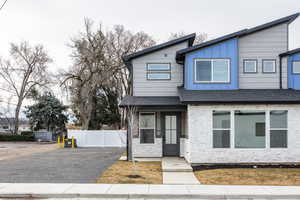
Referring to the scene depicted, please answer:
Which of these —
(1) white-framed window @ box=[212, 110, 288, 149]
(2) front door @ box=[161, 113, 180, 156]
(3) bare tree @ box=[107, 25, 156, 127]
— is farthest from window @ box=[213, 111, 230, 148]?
(3) bare tree @ box=[107, 25, 156, 127]

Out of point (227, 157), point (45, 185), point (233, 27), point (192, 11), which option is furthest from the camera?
point (233, 27)

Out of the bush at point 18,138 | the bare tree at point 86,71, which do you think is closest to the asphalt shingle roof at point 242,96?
the bare tree at point 86,71

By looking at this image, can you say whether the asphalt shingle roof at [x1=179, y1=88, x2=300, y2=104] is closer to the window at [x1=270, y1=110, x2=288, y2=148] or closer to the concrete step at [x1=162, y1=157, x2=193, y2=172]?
the window at [x1=270, y1=110, x2=288, y2=148]

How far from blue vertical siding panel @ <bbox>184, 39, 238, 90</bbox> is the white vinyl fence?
50.2ft

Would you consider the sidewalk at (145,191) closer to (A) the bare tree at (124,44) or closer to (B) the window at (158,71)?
(B) the window at (158,71)

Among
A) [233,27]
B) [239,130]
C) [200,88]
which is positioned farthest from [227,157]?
[233,27]

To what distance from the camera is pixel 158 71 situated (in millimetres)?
16109

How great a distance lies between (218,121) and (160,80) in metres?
3.97

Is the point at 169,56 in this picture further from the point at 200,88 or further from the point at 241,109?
the point at 241,109

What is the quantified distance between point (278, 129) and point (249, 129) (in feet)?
4.11

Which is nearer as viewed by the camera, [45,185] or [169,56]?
[45,185]

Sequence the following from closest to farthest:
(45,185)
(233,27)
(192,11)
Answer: (45,185) < (192,11) < (233,27)

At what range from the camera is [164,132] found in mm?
16094

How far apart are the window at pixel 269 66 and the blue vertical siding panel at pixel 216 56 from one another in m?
1.48
